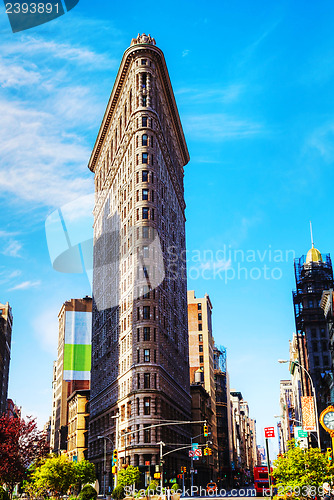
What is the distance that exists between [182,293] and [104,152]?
40014 mm

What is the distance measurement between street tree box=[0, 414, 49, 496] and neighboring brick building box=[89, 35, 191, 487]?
14581mm

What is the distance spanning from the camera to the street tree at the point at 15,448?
208 feet

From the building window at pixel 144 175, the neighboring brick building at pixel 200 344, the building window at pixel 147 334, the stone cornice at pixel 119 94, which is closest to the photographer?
the building window at pixel 147 334

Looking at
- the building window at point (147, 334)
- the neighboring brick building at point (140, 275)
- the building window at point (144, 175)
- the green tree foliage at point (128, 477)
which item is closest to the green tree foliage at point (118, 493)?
the green tree foliage at point (128, 477)

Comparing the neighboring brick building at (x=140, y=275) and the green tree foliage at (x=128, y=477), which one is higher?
the neighboring brick building at (x=140, y=275)

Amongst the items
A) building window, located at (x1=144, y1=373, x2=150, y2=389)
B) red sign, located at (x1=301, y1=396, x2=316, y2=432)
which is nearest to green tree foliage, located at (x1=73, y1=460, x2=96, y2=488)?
building window, located at (x1=144, y1=373, x2=150, y2=389)

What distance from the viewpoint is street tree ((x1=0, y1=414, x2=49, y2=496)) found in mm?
63312

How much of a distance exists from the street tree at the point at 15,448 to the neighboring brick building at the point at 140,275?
14581mm

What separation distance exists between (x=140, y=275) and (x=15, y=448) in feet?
118

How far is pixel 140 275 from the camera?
93.2 metres

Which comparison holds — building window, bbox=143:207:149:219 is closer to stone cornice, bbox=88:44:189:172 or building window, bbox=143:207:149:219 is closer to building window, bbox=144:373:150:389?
building window, bbox=144:373:150:389

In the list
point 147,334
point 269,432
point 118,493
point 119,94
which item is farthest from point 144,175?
point 269,432

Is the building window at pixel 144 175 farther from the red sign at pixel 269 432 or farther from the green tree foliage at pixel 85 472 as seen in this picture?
the red sign at pixel 269 432

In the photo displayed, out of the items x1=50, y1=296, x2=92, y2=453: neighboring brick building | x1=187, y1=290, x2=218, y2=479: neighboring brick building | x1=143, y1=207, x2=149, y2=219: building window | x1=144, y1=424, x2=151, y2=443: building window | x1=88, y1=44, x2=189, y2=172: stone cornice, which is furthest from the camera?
x1=50, y1=296, x2=92, y2=453: neighboring brick building
